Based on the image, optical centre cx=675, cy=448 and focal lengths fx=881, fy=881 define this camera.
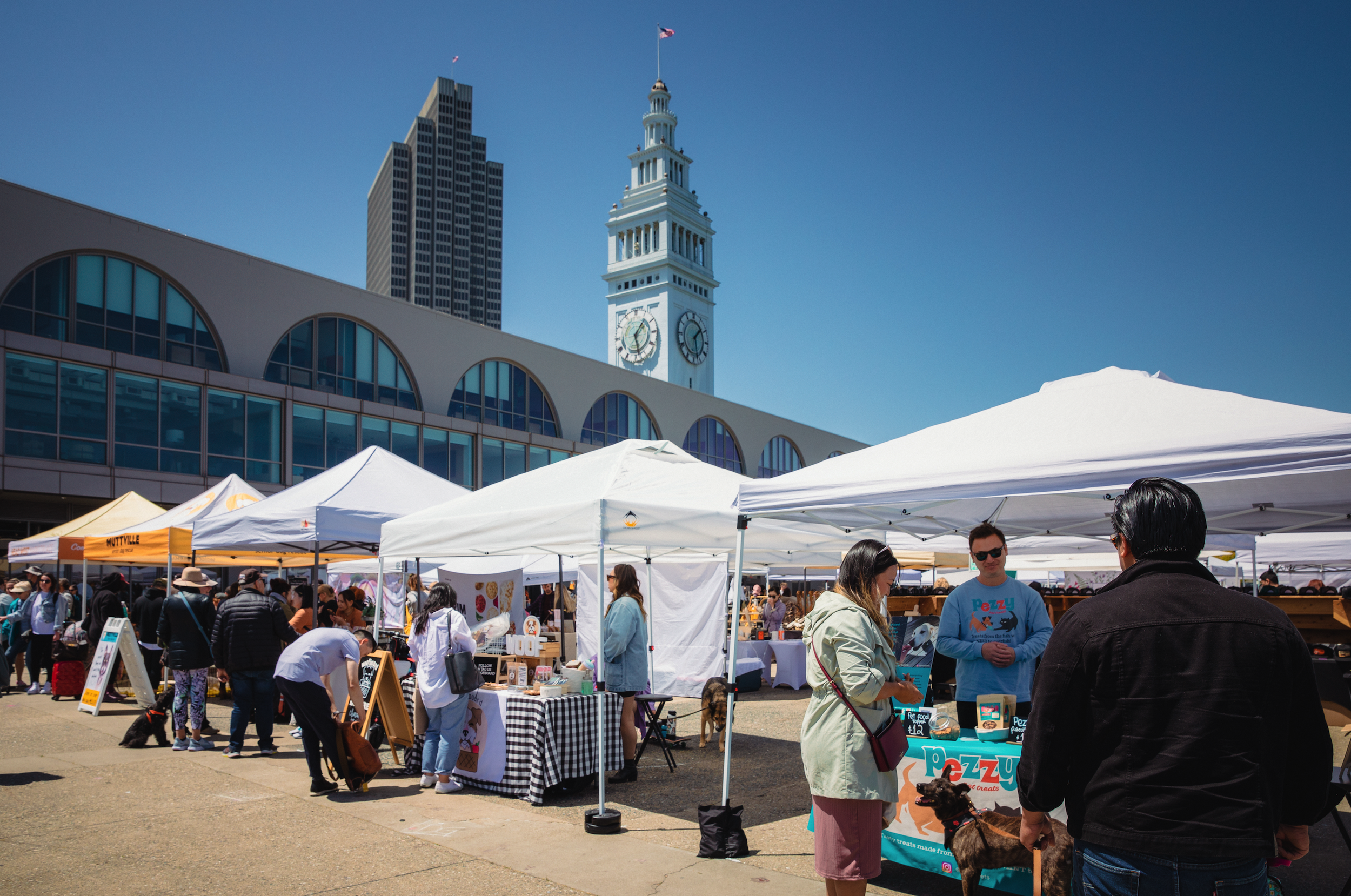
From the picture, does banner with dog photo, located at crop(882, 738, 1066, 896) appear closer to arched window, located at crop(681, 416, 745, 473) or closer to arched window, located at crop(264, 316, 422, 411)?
arched window, located at crop(264, 316, 422, 411)

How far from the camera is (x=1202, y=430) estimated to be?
410 cm

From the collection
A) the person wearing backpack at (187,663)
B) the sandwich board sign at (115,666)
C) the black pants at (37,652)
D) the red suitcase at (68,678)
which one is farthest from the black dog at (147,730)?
the black pants at (37,652)

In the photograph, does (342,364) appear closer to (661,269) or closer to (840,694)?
(840,694)

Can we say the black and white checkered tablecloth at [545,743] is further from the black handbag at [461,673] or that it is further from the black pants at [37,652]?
the black pants at [37,652]

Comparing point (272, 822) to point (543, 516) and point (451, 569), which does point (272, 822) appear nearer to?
point (543, 516)

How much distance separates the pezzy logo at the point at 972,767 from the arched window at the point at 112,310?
26.1 meters

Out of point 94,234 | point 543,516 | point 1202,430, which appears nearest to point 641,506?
point 543,516

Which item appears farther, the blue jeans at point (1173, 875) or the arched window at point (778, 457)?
the arched window at point (778, 457)

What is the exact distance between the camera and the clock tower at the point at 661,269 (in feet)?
299

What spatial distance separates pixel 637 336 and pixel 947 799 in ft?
293

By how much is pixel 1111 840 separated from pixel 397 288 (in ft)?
504

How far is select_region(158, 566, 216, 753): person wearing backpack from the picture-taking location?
30.1ft

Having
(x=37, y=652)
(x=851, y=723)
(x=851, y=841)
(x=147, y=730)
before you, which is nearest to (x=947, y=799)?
(x=851, y=841)

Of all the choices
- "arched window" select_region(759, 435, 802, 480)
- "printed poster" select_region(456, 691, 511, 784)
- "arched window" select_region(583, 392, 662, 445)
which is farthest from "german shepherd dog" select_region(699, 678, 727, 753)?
"arched window" select_region(759, 435, 802, 480)
